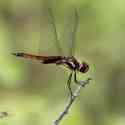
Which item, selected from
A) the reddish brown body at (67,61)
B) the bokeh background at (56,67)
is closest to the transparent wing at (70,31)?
the bokeh background at (56,67)

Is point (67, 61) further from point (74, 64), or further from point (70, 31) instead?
point (70, 31)

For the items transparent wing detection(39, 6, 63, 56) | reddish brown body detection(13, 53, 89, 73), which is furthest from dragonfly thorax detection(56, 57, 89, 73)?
transparent wing detection(39, 6, 63, 56)

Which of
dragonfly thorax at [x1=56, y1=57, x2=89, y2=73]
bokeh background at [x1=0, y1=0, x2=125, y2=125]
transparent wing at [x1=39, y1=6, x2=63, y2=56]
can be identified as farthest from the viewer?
transparent wing at [x1=39, y1=6, x2=63, y2=56]

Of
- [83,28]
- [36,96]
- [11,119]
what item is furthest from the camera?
[83,28]

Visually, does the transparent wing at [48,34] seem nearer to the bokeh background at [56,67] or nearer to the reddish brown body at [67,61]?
the bokeh background at [56,67]

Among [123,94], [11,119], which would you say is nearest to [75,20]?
[123,94]

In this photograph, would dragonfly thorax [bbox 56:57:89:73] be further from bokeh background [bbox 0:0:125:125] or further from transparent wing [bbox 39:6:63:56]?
transparent wing [bbox 39:6:63:56]

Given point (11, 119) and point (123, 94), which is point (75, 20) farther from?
point (11, 119)

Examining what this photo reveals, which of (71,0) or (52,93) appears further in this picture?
(71,0)
